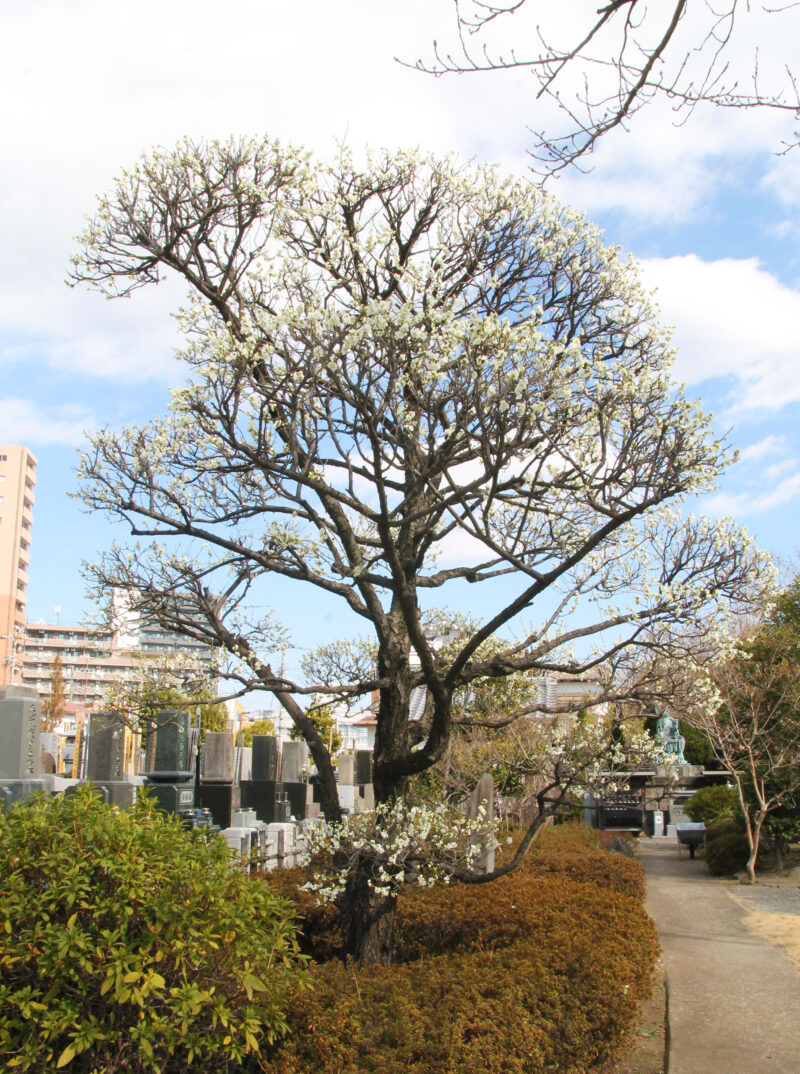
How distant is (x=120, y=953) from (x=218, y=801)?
1078cm

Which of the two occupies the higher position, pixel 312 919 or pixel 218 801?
pixel 218 801

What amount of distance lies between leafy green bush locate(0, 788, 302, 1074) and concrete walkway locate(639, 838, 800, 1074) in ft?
11.5

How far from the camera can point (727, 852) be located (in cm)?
1775

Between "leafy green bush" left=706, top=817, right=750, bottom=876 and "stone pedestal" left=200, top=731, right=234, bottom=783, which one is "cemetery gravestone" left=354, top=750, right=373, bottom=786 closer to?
"stone pedestal" left=200, top=731, right=234, bottom=783

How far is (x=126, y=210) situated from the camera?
7742 millimetres

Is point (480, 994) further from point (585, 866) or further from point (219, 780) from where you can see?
point (219, 780)

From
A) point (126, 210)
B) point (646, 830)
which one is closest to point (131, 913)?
point (126, 210)

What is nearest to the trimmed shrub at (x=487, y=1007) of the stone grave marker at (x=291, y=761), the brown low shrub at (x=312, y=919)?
the brown low shrub at (x=312, y=919)

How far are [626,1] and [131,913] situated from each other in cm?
467

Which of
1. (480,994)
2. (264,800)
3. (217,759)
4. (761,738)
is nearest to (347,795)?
(264,800)

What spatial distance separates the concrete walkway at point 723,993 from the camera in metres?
6.70

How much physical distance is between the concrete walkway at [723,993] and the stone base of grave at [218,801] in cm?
664

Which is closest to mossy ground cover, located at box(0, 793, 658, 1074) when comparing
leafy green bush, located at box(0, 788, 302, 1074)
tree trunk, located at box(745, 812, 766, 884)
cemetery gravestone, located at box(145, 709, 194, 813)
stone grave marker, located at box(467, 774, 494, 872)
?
leafy green bush, located at box(0, 788, 302, 1074)

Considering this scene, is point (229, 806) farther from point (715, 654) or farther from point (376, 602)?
point (715, 654)
